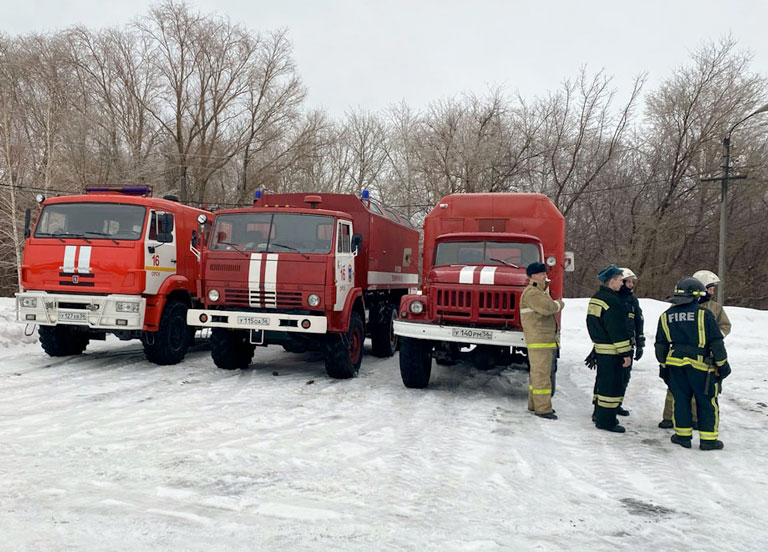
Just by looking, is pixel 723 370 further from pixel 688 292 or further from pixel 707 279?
pixel 707 279

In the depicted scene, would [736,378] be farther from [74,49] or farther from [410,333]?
[74,49]

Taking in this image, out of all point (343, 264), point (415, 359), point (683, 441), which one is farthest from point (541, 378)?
point (343, 264)

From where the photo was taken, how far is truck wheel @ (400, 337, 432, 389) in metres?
8.24

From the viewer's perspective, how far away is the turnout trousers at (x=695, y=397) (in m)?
5.84

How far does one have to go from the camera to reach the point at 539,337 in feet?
23.3

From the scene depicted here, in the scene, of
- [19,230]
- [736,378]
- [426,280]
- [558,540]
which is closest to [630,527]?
[558,540]

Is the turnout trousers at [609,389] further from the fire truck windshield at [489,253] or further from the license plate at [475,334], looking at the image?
the fire truck windshield at [489,253]

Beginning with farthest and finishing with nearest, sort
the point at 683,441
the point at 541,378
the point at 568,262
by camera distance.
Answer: the point at 568,262 < the point at 541,378 < the point at 683,441

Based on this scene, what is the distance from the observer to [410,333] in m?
7.86

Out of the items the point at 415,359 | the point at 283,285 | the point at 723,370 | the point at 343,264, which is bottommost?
the point at 415,359

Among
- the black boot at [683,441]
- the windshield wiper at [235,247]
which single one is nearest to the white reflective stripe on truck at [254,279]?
the windshield wiper at [235,247]

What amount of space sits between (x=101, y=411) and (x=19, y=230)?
25.3 meters

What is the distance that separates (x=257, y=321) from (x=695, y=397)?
5.77 m

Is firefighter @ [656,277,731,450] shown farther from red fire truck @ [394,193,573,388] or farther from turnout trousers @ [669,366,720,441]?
red fire truck @ [394,193,573,388]
